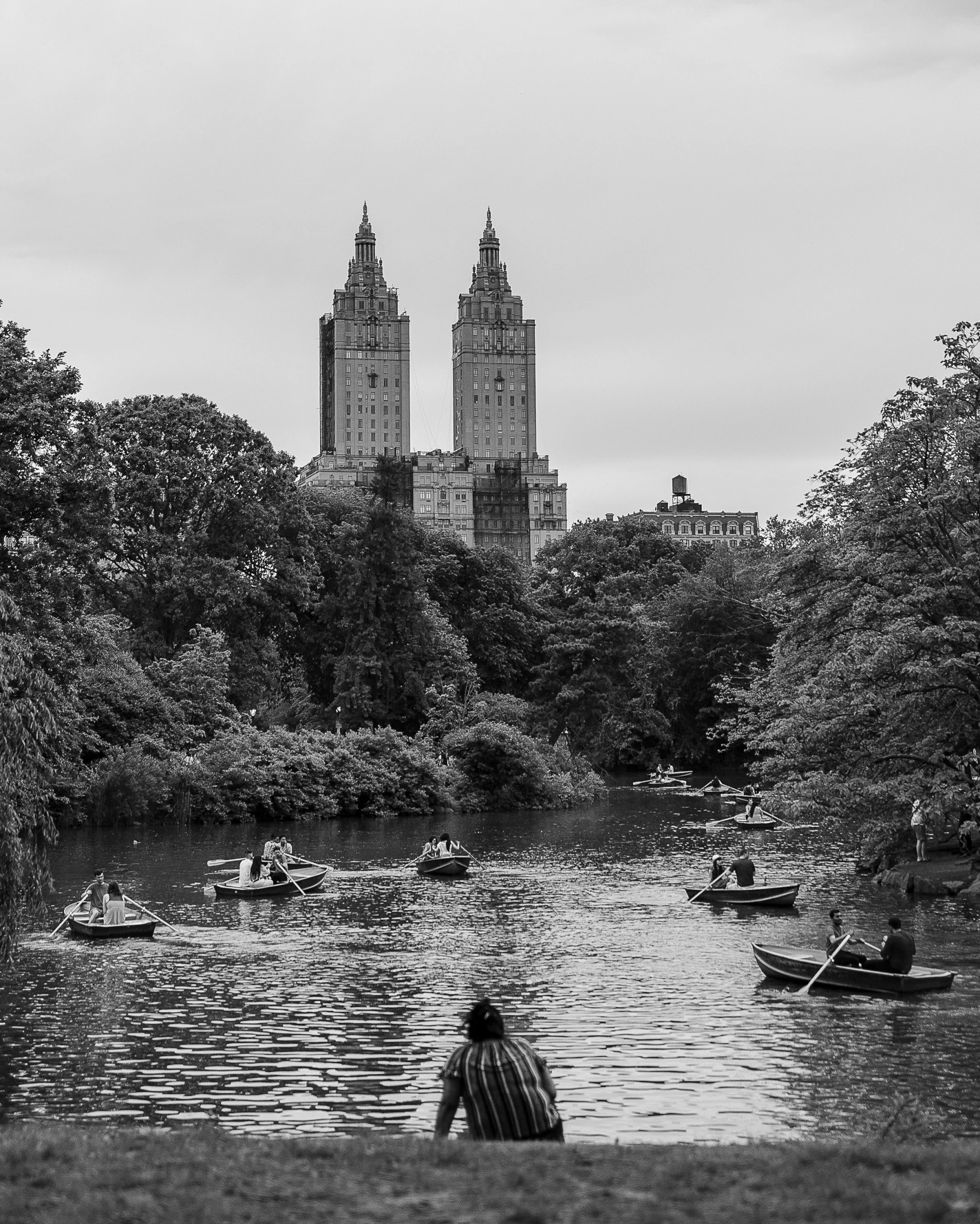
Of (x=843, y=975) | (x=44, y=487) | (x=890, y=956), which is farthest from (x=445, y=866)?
(x=890, y=956)

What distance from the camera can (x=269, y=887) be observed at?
3494cm

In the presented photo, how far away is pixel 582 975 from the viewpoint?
81.3 feet

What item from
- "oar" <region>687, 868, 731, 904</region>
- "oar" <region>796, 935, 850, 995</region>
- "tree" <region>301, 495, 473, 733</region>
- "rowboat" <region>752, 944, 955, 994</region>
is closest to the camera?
"rowboat" <region>752, 944, 955, 994</region>

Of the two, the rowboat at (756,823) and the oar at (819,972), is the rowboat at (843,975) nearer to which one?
the oar at (819,972)

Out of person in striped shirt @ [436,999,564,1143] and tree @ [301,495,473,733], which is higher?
tree @ [301,495,473,733]

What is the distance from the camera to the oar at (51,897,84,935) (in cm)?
2883

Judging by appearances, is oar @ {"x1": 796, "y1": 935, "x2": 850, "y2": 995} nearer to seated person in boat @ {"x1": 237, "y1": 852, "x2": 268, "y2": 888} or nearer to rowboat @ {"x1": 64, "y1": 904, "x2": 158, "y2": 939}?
rowboat @ {"x1": 64, "y1": 904, "x2": 158, "y2": 939}

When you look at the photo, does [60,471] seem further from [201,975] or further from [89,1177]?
[89,1177]

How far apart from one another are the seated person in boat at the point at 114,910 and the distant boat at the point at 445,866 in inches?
447

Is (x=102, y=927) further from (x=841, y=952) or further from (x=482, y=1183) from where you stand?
(x=482, y=1183)

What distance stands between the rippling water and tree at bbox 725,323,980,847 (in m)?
2.94

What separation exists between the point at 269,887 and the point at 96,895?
223 inches

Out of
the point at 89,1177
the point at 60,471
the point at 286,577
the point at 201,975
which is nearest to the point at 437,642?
the point at 286,577

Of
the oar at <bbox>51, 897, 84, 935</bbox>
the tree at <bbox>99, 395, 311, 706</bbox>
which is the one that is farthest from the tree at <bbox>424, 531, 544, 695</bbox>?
the oar at <bbox>51, 897, 84, 935</bbox>
